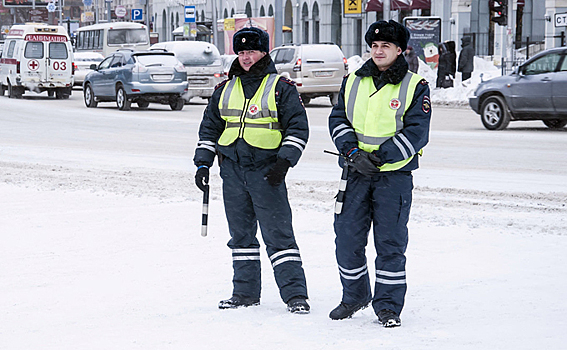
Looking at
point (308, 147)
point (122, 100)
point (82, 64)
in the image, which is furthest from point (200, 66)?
point (82, 64)

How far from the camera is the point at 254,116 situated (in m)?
5.12

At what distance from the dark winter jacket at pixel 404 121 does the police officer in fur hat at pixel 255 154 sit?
0.29 meters

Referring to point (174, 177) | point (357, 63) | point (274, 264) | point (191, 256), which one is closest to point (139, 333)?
point (274, 264)

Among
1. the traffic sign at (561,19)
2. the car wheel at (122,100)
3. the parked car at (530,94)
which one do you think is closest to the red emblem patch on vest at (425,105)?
the parked car at (530,94)

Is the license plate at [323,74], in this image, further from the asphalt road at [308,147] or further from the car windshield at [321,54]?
the asphalt road at [308,147]

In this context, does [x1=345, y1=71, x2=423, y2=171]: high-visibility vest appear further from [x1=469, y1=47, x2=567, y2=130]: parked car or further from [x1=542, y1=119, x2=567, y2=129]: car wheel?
[x1=542, y1=119, x2=567, y2=129]: car wheel

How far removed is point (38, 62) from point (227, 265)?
2492cm

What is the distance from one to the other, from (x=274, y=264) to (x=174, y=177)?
6225 millimetres

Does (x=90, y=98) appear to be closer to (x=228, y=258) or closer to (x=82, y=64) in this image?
(x=82, y=64)

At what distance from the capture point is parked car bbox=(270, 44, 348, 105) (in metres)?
25.5

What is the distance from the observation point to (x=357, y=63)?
40.8 metres

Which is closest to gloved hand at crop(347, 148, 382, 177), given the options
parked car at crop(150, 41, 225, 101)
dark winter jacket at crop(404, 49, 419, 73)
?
parked car at crop(150, 41, 225, 101)

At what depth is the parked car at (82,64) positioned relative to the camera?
1462 inches

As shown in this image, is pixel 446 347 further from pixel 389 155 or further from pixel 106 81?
pixel 106 81
